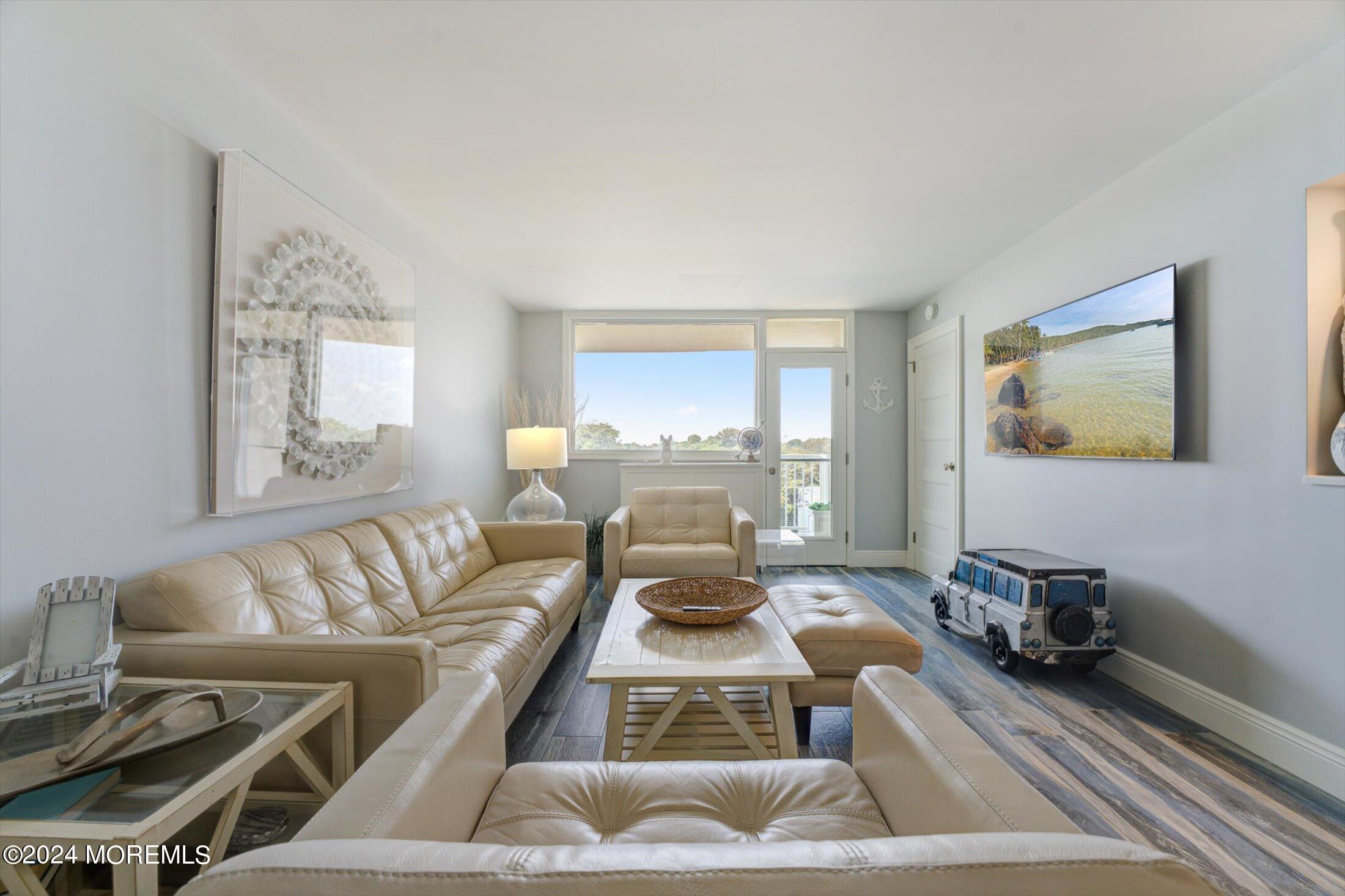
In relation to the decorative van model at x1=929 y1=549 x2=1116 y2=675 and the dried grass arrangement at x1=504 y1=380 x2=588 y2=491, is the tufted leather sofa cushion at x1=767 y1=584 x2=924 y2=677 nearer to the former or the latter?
the decorative van model at x1=929 y1=549 x2=1116 y2=675

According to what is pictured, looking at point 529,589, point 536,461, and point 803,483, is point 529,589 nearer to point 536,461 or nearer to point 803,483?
point 536,461

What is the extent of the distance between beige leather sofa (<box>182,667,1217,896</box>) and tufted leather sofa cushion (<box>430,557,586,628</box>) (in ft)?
4.34

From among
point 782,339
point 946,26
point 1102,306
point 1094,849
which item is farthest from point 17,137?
point 782,339

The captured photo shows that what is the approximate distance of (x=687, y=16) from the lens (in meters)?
1.71

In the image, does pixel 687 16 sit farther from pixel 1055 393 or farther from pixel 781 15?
pixel 1055 393

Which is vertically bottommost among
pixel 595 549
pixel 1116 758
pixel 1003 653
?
pixel 1116 758

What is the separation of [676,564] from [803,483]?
2.07 meters

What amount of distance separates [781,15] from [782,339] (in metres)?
3.78

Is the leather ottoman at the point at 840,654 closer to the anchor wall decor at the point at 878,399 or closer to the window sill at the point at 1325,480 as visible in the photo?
the window sill at the point at 1325,480

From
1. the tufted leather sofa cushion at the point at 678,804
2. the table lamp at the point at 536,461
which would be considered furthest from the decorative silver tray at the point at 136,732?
the table lamp at the point at 536,461

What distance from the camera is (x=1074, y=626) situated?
2.62 metres

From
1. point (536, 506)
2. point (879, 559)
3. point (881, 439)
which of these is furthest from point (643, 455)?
point (879, 559)

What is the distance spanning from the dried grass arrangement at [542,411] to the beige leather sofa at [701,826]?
13.1 ft

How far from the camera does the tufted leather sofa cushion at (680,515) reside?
168 inches
